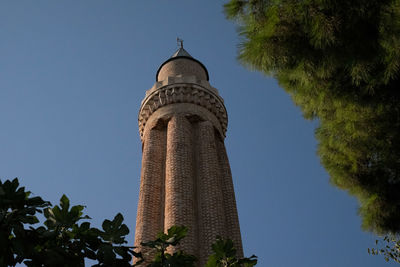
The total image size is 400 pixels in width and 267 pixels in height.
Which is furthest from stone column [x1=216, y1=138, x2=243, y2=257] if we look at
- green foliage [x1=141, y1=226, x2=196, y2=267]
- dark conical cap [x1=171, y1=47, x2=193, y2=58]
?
green foliage [x1=141, y1=226, x2=196, y2=267]

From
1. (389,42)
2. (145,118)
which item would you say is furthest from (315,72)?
(145,118)

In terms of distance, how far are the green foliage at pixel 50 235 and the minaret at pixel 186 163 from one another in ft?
15.5

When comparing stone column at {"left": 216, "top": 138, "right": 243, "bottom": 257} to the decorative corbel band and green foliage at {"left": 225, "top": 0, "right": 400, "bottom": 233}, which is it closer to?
the decorative corbel band

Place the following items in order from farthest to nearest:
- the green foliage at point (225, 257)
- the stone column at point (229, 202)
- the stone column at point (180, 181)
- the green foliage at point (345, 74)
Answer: the stone column at point (229, 202) → the stone column at point (180, 181) → the green foliage at point (345, 74) → the green foliage at point (225, 257)

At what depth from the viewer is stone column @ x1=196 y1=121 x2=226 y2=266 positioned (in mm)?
7422

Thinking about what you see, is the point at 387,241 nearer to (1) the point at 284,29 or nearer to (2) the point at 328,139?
(2) the point at 328,139

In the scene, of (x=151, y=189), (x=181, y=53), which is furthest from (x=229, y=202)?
(x=181, y=53)

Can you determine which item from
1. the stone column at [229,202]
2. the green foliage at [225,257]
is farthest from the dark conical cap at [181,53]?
the green foliage at [225,257]

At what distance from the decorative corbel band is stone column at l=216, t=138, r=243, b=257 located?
93 cm

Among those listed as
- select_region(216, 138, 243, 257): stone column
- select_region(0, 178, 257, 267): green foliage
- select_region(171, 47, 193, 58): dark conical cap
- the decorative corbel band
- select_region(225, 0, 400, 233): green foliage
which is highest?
select_region(171, 47, 193, 58): dark conical cap

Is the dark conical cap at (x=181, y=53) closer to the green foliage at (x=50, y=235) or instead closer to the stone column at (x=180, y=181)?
the stone column at (x=180, y=181)

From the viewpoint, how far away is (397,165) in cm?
533

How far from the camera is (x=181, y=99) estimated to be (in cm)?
1019

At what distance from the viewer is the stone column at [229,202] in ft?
25.9
